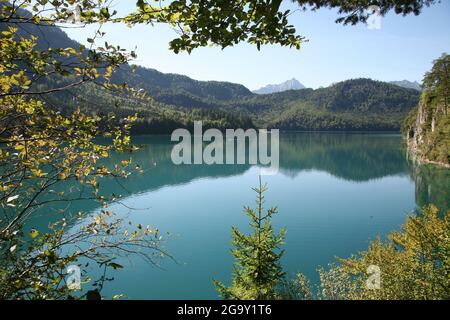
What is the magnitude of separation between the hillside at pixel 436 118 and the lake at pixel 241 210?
3.72 m

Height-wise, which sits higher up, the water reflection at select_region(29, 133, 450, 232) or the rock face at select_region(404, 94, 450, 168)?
the rock face at select_region(404, 94, 450, 168)

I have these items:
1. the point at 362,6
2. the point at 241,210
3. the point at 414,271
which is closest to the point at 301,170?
the point at 241,210

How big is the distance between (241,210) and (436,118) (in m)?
53.2

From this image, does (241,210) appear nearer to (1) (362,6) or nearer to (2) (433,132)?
(1) (362,6)

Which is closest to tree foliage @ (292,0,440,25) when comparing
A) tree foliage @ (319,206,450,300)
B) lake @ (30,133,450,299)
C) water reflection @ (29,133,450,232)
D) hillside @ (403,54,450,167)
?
lake @ (30,133,450,299)

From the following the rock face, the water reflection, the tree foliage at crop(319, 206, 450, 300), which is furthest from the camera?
the rock face

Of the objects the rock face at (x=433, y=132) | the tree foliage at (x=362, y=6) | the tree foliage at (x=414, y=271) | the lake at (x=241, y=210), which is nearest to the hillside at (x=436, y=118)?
the rock face at (x=433, y=132)

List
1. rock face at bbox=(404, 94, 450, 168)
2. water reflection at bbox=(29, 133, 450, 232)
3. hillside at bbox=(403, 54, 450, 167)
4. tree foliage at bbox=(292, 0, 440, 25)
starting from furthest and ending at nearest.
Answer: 1. hillside at bbox=(403, 54, 450, 167)
2. rock face at bbox=(404, 94, 450, 168)
3. water reflection at bbox=(29, 133, 450, 232)
4. tree foliage at bbox=(292, 0, 440, 25)

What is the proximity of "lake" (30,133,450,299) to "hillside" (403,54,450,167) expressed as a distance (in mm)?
3723

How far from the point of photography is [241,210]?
33844 millimetres

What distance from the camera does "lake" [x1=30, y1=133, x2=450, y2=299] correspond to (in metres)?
20.0

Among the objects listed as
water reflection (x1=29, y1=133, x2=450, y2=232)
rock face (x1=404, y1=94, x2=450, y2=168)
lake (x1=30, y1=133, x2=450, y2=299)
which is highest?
rock face (x1=404, y1=94, x2=450, y2=168)

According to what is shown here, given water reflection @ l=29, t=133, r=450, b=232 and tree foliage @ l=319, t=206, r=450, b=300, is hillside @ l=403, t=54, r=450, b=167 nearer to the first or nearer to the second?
water reflection @ l=29, t=133, r=450, b=232
